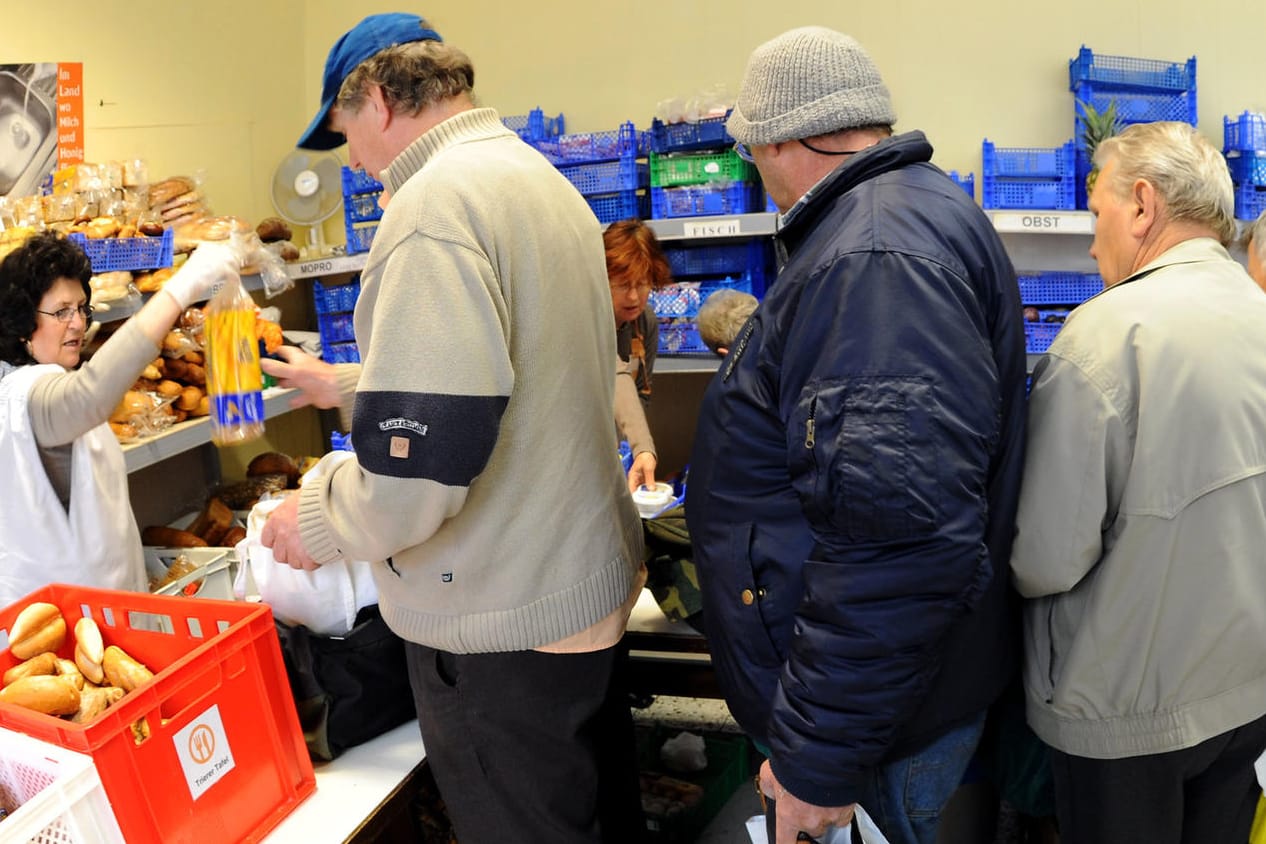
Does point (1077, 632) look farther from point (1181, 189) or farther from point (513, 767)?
point (513, 767)

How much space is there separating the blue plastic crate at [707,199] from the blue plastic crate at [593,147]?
0.21 m

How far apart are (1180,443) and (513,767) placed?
3.96 ft

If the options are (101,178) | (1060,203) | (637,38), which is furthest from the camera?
(637,38)

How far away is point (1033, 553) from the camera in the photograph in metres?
1.48

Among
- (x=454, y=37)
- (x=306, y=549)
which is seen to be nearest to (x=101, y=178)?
(x=306, y=549)

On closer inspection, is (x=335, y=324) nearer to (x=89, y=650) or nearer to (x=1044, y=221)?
(x=89, y=650)

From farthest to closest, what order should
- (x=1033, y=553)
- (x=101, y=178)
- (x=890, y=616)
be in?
(x=101, y=178) → (x=1033, y=553) → (x=890, y=616)

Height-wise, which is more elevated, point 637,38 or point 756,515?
point 637,38

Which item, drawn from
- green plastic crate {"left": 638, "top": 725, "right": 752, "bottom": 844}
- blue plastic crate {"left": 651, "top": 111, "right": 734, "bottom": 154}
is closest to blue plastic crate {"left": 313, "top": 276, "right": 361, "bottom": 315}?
blue plastic crate {"left": 651, "top": 111, "right": 734, "bottom": 154}

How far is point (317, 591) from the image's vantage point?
6.17 ft

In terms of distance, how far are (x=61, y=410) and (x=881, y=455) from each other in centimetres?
173

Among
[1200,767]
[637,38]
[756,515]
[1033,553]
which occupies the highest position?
[637,38]

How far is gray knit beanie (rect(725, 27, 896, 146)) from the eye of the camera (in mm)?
1348

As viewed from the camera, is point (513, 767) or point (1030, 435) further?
point (513, 767)
